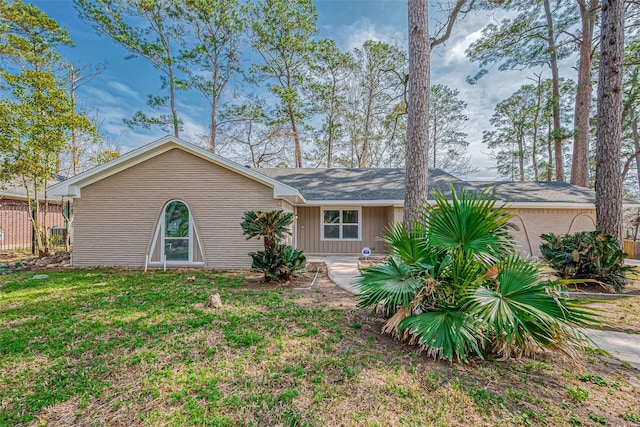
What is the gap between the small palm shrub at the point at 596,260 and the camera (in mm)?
5488

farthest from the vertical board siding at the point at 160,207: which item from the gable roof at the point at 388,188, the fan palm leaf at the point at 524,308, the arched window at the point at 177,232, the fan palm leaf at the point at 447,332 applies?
the fan palm leaf at the point at 524,308

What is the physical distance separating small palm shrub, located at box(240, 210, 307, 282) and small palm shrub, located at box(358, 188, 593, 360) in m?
3.09

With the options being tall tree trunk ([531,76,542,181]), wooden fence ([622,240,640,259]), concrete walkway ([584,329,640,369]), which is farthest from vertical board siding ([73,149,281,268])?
tall tree trunk ([531,76,542,181])

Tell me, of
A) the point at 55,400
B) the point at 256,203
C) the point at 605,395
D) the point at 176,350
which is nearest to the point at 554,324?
the point at 605,395

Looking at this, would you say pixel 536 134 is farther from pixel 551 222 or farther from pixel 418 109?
pixel 418 109

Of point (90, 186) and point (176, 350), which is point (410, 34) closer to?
point (176, 350)

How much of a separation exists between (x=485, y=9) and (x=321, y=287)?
37.2ft

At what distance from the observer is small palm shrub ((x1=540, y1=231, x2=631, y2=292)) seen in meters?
5.49

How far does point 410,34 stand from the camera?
5785 millimetres

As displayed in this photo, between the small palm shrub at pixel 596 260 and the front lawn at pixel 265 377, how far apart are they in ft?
11.0

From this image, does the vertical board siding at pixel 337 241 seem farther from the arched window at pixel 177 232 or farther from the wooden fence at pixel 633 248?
the wooden fence at pixel 633 248

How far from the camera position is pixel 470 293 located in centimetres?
286

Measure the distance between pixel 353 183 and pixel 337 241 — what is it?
2.83 meters

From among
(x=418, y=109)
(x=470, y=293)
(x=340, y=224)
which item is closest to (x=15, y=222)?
(x=340, y=224)
